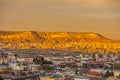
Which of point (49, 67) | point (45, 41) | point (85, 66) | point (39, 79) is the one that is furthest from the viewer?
point (45, 41)

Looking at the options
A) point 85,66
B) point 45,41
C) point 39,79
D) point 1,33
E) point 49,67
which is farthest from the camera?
point 45,41

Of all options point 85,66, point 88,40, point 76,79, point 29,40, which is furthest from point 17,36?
point 76,79

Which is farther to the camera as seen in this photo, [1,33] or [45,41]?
[45,41]

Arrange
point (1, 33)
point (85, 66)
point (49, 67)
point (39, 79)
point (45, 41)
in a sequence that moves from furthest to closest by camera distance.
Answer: point (45, 41) → point (1, 33) → point (85, 66) → point (49, 67) → point (39, 79)

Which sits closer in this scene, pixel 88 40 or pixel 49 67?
pixel 49 67

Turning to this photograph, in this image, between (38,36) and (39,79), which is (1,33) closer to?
(38,36)

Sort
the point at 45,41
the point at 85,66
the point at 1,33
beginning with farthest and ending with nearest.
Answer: the point at 45,41
the point at 1,33
the point at 85,66

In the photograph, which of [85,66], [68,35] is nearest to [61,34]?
[68,35]

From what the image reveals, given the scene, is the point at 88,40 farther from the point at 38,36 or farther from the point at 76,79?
the point at 76,79

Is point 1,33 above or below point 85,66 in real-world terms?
above
